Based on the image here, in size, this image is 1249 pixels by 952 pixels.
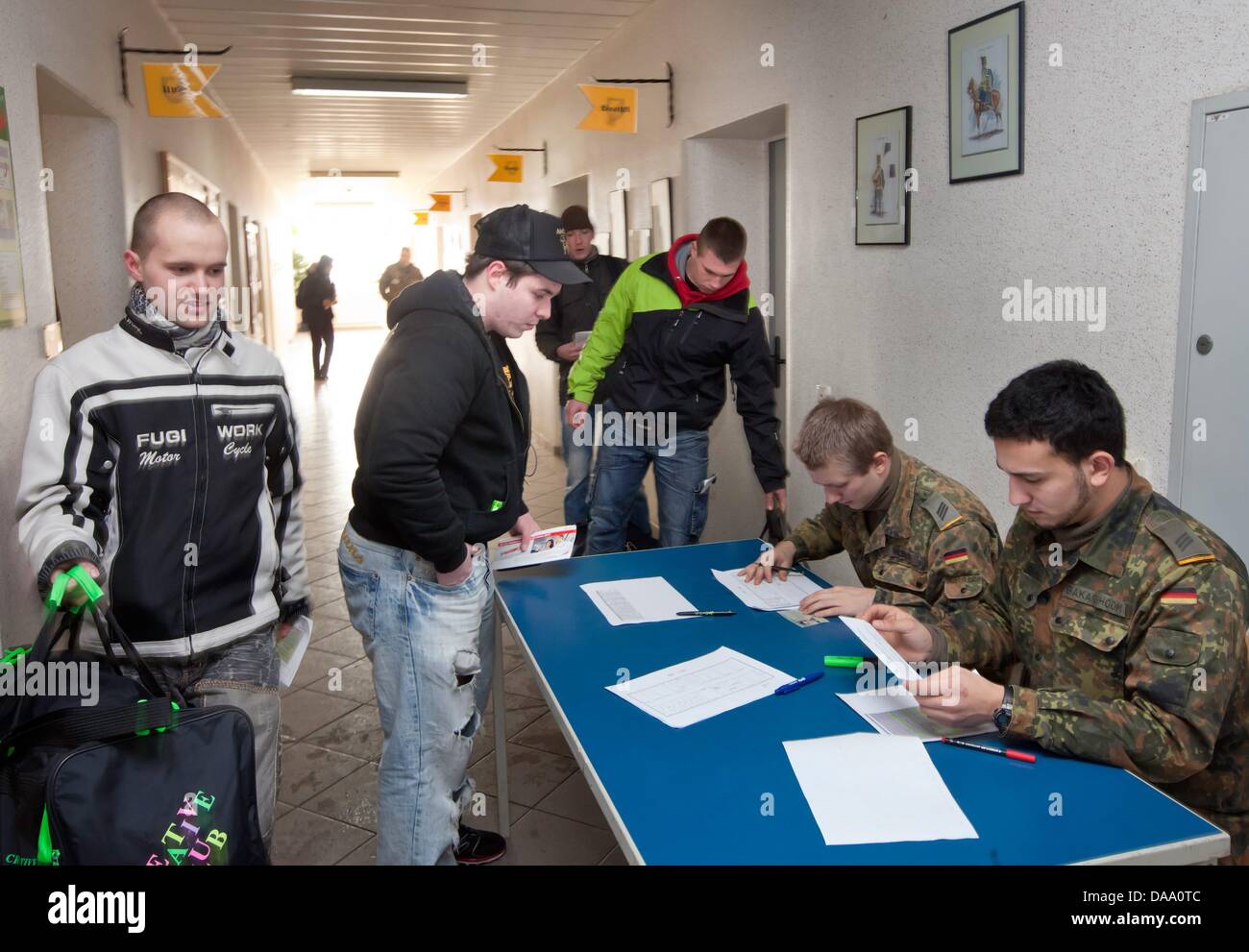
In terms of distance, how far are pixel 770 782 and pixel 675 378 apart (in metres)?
2.54

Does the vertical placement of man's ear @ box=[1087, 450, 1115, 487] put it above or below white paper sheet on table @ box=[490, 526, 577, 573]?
above

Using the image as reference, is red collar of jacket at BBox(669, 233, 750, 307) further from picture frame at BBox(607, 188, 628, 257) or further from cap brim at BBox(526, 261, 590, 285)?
picture frame at BBox(607, 188, 628, 257)

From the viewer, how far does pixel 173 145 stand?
6.57 metres

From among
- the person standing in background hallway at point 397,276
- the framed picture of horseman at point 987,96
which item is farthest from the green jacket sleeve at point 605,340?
the person standing in background hallway at point 397,276

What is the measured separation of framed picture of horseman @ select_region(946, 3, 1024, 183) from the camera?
2766 millimetres

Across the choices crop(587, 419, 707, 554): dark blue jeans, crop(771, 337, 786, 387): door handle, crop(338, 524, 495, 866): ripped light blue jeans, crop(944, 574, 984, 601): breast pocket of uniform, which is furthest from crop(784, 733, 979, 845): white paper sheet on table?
crop(771, 337, 786, 387): door handle

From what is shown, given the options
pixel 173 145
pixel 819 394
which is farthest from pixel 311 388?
pixel 819 394

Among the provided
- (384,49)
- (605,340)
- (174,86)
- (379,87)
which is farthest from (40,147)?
(379,87)

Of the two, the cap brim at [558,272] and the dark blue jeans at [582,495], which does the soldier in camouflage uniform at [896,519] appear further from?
the dark blue jeans at [582,495]

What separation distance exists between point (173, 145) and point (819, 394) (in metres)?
5.00

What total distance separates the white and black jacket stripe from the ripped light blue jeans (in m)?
0.27

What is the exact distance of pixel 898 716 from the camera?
1.73m

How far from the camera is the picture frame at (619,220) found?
6449mm

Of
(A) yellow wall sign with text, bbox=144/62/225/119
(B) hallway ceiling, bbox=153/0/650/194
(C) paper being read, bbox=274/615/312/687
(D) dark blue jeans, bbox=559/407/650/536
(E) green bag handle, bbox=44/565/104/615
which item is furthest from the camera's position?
(B) hallway ceiling, bbox=153/0/650/194
